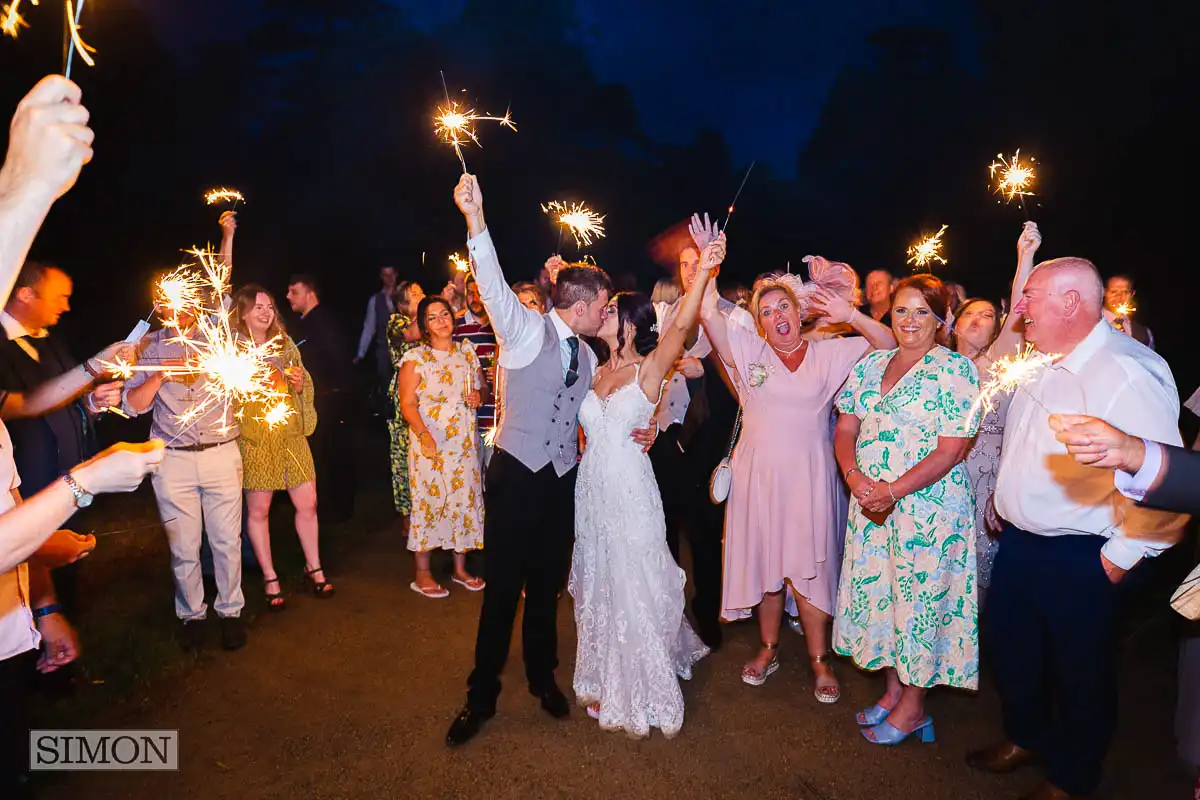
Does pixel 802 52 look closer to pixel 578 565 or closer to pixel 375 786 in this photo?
pixel 578 565

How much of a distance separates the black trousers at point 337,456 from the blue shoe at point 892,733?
5.60 metres

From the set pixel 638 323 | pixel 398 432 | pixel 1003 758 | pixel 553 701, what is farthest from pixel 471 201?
pixel 398 432

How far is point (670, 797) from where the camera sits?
3211 millimetres

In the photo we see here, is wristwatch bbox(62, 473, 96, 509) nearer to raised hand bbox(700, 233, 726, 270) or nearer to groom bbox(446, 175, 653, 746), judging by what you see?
groom bbox(446, 175, 653, 746)

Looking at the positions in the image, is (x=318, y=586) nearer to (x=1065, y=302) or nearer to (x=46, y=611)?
(x=46, y=611)

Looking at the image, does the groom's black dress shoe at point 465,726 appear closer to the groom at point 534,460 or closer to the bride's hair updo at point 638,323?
the groom at point 534,460

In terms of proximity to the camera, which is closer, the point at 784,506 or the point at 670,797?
the point at 670,797

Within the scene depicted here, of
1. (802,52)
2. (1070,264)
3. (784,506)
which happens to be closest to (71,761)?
(784,506)

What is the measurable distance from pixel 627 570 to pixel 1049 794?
2.03m

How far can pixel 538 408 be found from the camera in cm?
350

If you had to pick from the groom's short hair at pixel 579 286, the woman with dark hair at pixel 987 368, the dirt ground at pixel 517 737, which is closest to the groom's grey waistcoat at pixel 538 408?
the groom's short hair at pixel 579 286

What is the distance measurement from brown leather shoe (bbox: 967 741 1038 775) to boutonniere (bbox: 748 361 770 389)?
2.10 m

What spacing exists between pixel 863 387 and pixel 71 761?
14.2ft

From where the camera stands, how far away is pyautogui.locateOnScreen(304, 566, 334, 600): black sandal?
554 cm
